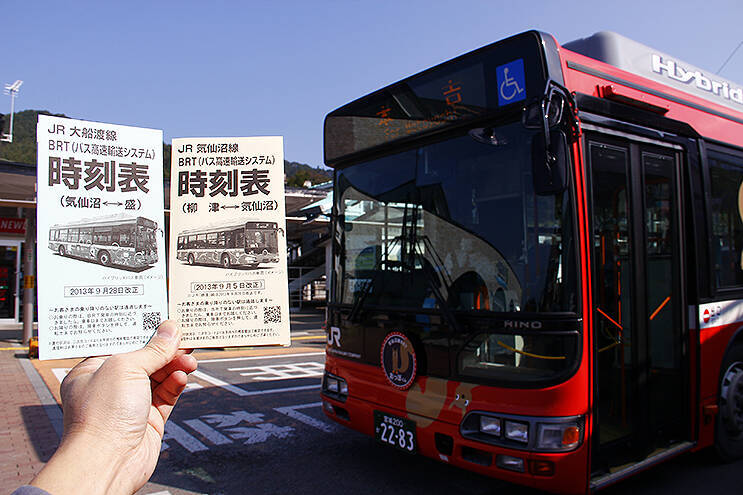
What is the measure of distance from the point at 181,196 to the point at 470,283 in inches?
82.3

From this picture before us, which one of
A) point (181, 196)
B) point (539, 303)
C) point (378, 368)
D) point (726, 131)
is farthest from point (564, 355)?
point (726, 131)

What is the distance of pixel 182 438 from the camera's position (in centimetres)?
560

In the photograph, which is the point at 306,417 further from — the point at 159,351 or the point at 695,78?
the point at 695,78

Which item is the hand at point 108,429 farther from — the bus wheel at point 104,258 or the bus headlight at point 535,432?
the bus headlight at point 535,432

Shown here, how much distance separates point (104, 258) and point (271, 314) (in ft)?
2.34

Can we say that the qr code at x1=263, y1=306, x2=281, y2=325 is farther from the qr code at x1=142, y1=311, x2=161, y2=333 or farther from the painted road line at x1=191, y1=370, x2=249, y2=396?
the painted road line at x1=191, y1=370, x2=249, y2=396

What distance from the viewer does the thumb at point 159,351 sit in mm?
1742

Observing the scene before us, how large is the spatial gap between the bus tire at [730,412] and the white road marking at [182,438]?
4713mm

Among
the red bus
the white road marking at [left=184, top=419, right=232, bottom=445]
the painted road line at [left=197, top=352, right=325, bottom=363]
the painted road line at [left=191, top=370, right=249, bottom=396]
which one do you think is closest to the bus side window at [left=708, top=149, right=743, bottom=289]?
the red bus

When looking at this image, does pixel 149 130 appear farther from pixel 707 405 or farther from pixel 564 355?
pixel 707 405

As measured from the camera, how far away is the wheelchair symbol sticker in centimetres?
350

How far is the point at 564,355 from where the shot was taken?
3.27 metres

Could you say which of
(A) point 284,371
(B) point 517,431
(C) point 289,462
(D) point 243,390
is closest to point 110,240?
(B) point 517,431

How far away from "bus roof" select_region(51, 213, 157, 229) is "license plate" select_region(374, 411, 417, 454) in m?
2.47
